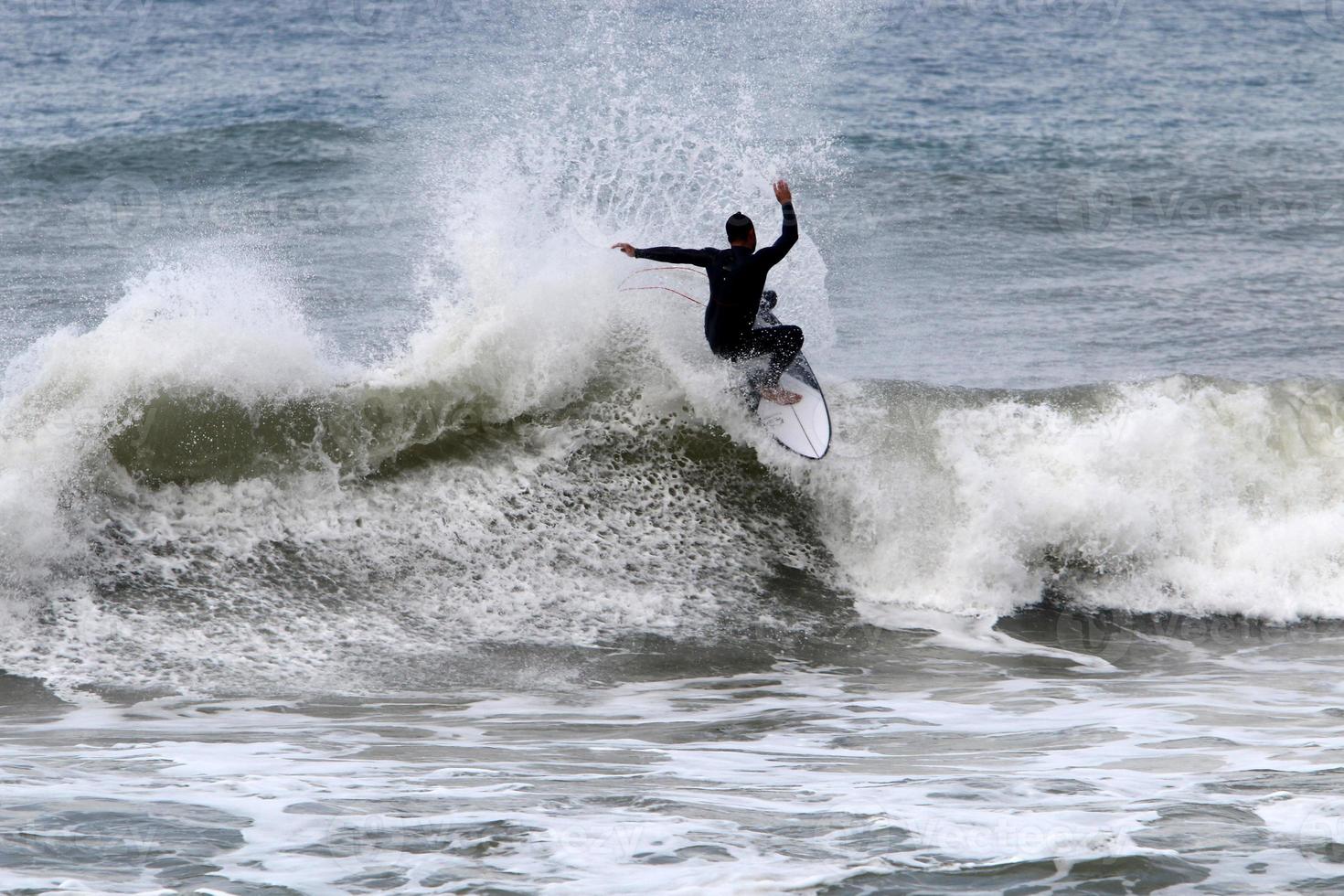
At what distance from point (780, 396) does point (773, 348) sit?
0.38 m

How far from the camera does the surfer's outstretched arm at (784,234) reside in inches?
363

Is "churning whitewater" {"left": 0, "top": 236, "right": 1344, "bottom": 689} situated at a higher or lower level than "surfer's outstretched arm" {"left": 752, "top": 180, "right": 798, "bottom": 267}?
lower

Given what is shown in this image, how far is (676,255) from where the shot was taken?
973cm

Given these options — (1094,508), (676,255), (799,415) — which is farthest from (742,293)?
(1094,508)

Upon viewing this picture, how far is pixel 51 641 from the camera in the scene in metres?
8.57

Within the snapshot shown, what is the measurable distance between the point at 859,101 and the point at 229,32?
13.7 m

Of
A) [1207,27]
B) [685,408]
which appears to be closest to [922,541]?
[685,408]

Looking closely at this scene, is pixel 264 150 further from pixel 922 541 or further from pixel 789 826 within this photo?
pixel 789 826

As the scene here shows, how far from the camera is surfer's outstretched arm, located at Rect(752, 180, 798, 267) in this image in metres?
9.22

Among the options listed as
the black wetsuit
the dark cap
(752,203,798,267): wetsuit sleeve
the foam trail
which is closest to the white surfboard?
the black wetsuit

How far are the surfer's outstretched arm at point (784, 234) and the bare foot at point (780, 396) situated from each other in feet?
3.40

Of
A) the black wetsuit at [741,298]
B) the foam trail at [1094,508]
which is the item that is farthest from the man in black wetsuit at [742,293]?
the foam trail at [1094,508]

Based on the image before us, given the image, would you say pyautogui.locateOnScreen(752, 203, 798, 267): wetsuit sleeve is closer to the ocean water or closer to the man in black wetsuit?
the man in black wetsuit

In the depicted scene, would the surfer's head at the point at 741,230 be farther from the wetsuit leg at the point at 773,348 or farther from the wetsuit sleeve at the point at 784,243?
the wetsuit leg at the point at 773,348
